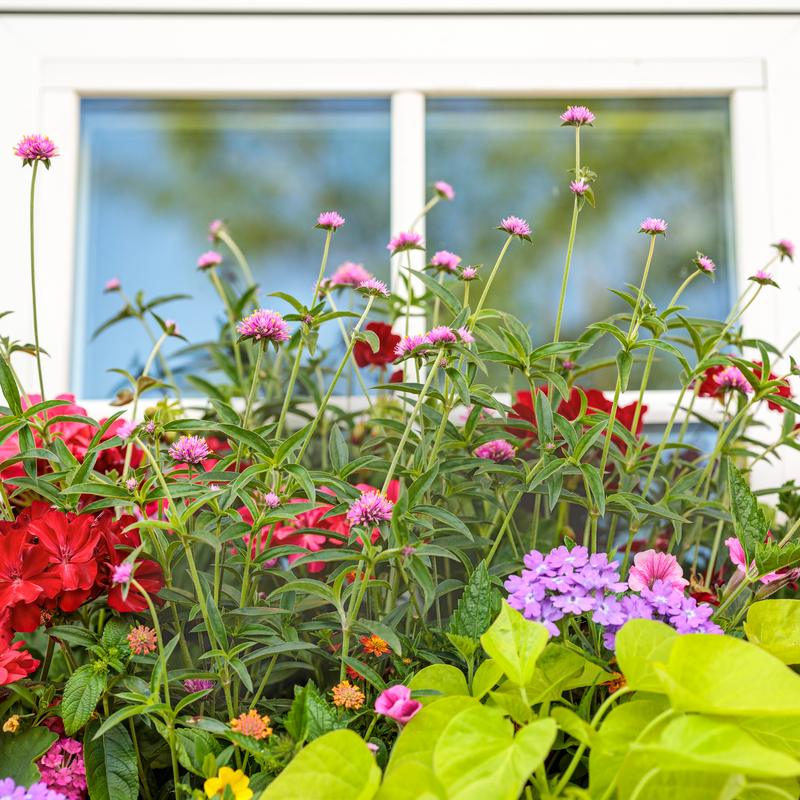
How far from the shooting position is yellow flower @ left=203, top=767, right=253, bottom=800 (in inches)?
21.2

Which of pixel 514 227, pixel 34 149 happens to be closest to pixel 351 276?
pixel 514 227

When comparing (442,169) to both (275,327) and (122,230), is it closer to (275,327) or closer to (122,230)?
(122,230)

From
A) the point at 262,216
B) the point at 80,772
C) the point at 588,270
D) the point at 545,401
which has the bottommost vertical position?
the point at 80,772

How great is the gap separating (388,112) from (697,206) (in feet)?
2.16

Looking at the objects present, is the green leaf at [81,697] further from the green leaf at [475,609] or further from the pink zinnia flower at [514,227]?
the pink zinnia flower at [514,227]

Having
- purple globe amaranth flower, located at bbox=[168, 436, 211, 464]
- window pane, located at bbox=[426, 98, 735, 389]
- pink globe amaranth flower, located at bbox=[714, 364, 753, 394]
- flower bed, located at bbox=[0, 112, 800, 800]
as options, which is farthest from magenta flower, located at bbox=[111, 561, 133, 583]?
window pane, located at bbox=[426, 98, 735, 389]

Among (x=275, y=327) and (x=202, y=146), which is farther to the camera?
(x=202, y=146)

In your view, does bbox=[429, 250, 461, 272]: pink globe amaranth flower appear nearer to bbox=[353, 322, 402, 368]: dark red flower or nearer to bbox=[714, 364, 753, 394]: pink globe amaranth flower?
bbox=[353, 322, 402, 368]: dark red flower

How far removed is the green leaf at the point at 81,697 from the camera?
23.9 inches

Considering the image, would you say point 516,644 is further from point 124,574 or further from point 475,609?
point 124,574

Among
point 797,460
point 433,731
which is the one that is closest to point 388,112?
point 797,460

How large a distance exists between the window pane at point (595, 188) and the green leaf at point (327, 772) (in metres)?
0.91

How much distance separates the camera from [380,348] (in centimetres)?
97

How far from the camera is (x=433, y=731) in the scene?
1.91 feet
